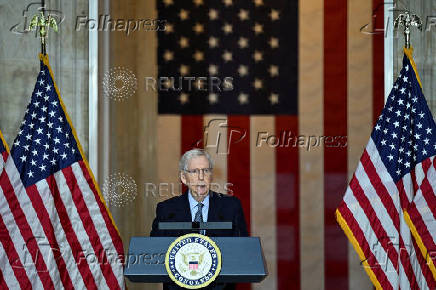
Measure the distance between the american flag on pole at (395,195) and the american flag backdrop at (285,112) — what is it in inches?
46.2

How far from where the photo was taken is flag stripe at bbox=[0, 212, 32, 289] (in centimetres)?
502

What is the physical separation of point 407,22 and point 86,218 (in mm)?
2951

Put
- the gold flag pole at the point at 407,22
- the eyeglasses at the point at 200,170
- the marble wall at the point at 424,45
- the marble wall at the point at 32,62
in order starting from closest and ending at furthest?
the eyeglasses at the point at 200,170 < the gold flag pole at the point at 407,22 < the marble wall at the point at 32,62 < the marble wall at the point at 424,45

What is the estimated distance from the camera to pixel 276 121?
20.8ft

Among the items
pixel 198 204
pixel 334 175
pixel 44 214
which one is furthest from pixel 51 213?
pixel 334 175

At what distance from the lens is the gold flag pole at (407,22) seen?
5332 millimetres

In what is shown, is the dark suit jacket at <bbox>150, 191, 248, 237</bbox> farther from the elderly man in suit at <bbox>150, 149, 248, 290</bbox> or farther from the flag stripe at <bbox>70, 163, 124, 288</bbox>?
the flag stripe at <bbox>70, 163, 124, 288</bbox>

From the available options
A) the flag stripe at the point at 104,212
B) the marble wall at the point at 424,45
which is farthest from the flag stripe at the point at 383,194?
the flag stripe at the point at 104,212

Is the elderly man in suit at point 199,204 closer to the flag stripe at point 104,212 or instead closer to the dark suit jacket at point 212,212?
the dark suit jacket at point 212,212

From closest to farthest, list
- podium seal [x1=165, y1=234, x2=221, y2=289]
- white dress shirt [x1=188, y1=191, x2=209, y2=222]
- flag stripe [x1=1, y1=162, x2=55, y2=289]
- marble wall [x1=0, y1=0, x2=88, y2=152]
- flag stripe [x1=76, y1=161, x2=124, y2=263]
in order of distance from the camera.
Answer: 1. podium seal [x1=165, y1=234, x2=221, y2=289]
2. white dress shirt [x1=188, y1=191, x2=209, y2=222]
3. flag stripe [x1=1, y1=162, x2=55, y2=289]
4. flag stripe [x1=76, y1=161, x2=124, y2=263]
5. marble wall [x1=0, y1=0, x2=88, y2=152]

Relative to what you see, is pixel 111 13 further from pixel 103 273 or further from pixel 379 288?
pixel 379 288

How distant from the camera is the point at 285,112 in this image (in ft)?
20.8

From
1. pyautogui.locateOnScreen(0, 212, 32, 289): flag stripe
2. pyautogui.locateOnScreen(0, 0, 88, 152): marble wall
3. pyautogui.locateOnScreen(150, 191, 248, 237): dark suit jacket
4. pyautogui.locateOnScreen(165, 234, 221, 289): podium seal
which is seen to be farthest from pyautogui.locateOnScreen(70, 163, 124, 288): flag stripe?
pyautogui.locateOnScreen(165, 234, 221, 289): podium seal

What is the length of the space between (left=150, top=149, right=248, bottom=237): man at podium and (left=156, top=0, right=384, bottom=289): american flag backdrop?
2.12 meters
